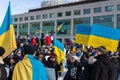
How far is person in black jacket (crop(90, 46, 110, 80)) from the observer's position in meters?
6.95

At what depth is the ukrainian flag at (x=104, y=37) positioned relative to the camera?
12373mm

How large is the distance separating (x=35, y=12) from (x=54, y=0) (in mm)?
7849

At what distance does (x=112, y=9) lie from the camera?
70.3 meters

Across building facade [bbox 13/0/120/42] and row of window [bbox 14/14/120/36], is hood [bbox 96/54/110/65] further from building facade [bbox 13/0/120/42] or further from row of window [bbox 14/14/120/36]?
building facade [bbox 13/0/120/42]

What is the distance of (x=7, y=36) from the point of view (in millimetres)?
8070

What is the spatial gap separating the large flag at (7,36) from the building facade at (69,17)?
5378cm

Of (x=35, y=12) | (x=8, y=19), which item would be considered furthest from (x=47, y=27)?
(x=8, y=19)

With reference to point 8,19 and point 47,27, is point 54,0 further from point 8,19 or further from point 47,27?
point 8,19

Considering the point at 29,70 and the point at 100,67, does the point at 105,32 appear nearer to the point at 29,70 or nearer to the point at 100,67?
the point at 100,67

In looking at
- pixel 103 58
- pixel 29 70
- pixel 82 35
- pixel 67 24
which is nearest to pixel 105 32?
pixel 82 35

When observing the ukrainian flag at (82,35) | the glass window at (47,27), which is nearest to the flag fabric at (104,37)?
the ukrainian flag at (82,35)

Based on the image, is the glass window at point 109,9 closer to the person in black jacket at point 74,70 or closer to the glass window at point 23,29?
the glass window at point 23,29

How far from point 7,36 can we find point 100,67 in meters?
2.30

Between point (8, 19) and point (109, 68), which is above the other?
point (8, 19)
